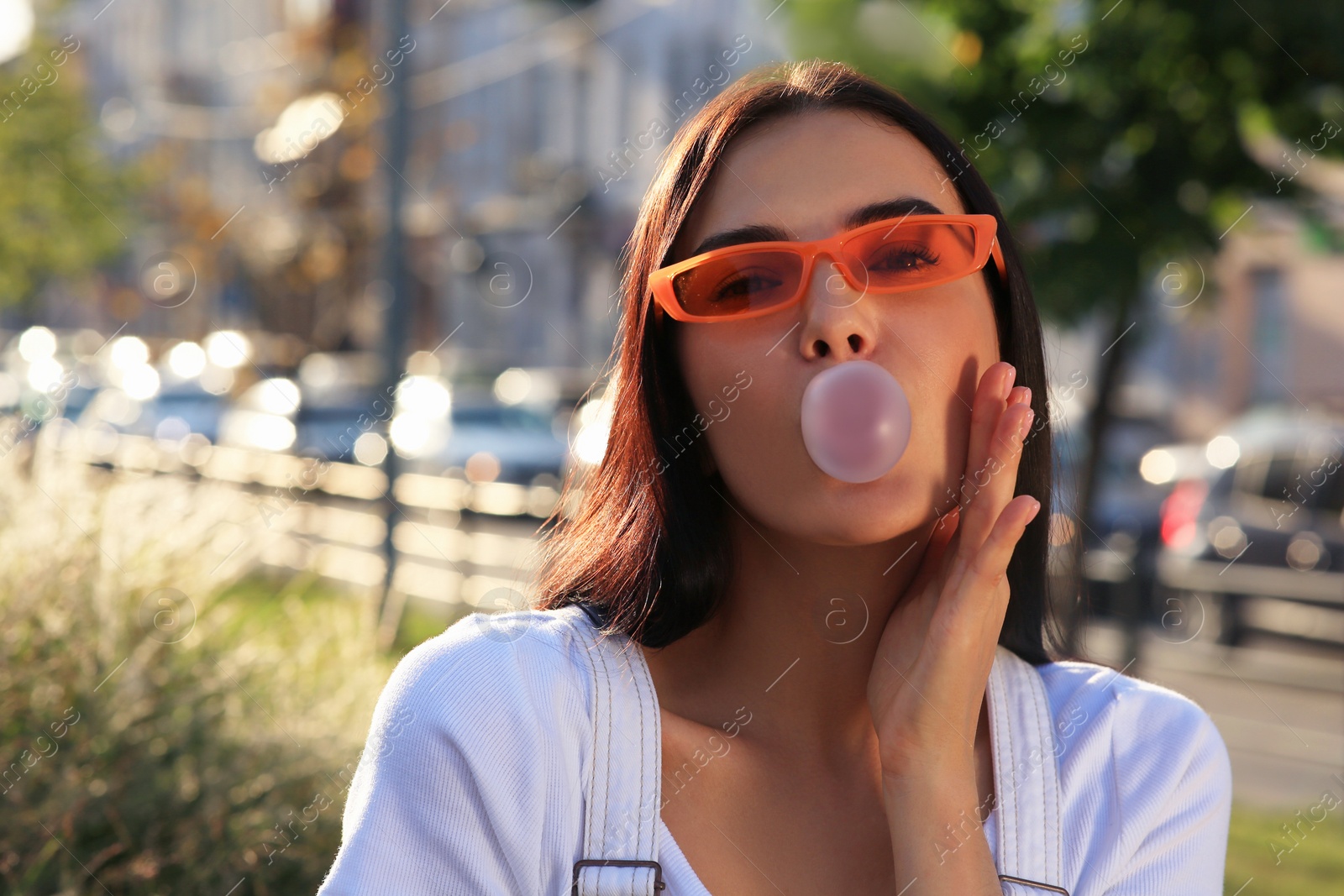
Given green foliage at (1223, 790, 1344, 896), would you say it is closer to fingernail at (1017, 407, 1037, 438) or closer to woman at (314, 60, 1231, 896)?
woman at (314, 60, 1231, 896)

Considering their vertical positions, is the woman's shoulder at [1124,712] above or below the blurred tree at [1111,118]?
below

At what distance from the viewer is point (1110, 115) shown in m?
5.54

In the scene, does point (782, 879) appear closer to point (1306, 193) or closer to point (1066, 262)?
point (1066, 262)

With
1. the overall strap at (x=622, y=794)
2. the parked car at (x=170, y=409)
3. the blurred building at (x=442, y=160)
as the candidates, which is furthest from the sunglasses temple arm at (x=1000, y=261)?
the blurred building at (x=442, y=160)

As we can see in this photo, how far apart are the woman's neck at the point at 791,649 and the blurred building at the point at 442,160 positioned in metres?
23.6

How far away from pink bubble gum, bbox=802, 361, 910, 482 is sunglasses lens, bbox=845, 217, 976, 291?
156 mm

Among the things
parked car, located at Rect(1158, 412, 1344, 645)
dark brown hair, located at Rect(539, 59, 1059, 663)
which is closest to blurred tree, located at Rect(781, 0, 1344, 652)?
dark brown hair, located at Rect(539, 59, 1059, 663)

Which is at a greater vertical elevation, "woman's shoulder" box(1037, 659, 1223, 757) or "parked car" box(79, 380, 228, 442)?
"woman's shoulder" box(1037, 659, 1223, 757)

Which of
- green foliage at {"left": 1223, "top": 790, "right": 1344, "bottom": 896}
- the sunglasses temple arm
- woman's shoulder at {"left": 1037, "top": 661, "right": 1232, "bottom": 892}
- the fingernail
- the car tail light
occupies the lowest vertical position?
the car tail light

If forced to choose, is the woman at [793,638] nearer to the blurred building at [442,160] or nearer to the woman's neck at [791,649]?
the woman's neck at [791,649]

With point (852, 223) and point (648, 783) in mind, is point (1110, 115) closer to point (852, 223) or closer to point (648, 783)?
point (852, 223)

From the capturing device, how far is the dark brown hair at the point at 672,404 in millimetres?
1956

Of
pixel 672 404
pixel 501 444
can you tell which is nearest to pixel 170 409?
pixel 501 444

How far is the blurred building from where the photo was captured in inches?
1131
